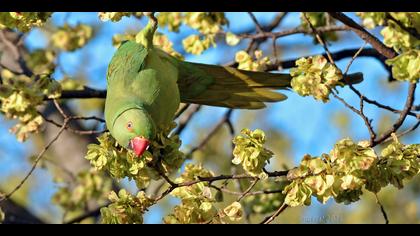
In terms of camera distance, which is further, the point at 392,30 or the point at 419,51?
the point at 392,30

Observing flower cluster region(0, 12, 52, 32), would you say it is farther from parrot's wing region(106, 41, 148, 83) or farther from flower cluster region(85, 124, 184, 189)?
flower cluster region(85, 124, 184, 189)

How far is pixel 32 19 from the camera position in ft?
9.41

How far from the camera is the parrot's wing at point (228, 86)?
11.3 feet

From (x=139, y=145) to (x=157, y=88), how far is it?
50cm

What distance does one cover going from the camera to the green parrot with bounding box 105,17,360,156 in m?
2.87

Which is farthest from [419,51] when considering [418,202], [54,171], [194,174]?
[418,202]

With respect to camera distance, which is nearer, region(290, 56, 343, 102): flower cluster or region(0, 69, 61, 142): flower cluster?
region(290, 56, 343, 102): flower cluster

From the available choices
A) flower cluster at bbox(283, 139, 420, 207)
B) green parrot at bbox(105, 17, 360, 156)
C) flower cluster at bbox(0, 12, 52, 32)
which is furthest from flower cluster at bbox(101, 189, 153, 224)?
flower cluster at bbox(0, 12, 52, 32)

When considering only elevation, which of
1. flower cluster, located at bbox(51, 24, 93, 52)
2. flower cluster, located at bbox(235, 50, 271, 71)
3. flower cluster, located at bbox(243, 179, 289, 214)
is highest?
flower cluster, located at bbox(51, 24, 93, 52)

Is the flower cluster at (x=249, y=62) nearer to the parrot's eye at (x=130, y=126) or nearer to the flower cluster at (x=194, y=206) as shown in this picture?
the parrot's eye at (x=130, y=126)

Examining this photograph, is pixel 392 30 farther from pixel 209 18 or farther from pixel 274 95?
pixel 209 18

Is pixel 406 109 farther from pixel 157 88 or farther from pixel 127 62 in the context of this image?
pixel 127 62

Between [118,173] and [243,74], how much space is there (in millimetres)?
1062

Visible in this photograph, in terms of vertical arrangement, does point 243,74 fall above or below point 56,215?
below
